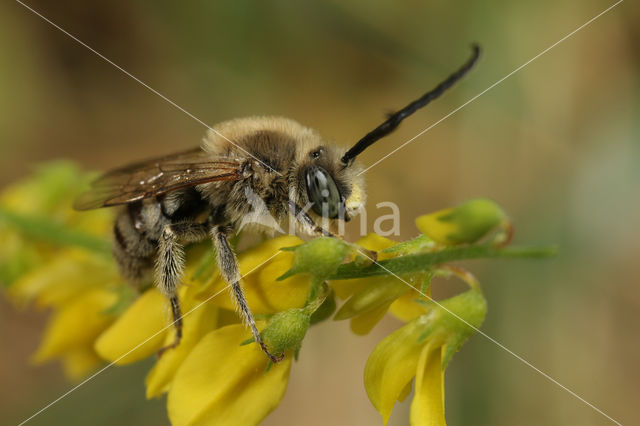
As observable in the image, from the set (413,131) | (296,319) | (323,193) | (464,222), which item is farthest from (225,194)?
(413,131)

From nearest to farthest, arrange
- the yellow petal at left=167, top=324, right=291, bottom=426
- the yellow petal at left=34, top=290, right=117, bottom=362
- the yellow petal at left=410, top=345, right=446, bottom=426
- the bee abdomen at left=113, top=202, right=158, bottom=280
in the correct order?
the yellow petal at left=410, top=345, right=446, bottom=426
the yellow petal at left=167, top=324, right=291, bottom=426
the bee abdomen at left=113, top=202, right=158, bottom=280
the yellow petal at left=34, top=290, right=117, bottom=362

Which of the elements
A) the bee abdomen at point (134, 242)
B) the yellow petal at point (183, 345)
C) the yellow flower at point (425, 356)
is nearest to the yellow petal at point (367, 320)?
the yellow flower at point (425, 356)

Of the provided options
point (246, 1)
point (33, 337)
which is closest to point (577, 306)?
point (246, 1)

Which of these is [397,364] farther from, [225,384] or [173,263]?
[173,263]

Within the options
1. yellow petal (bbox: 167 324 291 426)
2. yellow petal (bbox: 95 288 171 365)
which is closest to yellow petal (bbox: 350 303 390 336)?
yellow petal (bbox: 167 324 291 426)

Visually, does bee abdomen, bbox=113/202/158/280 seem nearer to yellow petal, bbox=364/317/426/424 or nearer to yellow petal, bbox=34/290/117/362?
yellow petal, bbox=34/290/117/362

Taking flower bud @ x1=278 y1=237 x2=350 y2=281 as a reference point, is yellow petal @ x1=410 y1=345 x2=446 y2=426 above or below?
below
